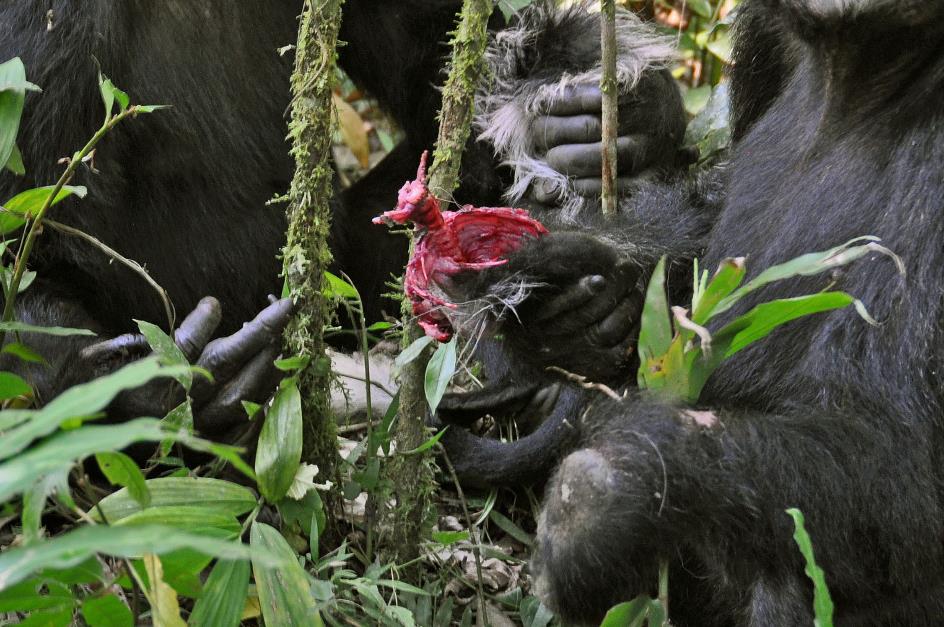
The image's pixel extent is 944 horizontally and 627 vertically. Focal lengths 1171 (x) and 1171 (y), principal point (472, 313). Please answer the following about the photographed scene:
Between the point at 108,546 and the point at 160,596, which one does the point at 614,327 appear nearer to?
the point at 160,596

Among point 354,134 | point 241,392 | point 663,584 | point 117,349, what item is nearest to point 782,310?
point 663,584

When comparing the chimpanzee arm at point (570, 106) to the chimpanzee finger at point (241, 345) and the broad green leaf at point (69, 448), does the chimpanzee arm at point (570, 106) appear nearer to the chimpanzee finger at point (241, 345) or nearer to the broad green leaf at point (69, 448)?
the chimpanzee finger at point (241, 345)

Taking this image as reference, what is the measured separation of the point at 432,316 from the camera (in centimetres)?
246

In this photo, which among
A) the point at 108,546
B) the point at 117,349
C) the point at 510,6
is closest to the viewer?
the point at 108,546

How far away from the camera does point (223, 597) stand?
198cm

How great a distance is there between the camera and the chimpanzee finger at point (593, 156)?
10.8 ft

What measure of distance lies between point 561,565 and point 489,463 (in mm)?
1104

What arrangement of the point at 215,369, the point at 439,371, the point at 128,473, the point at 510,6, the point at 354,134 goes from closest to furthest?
the point at 128,473 → the point at 439,371 → the point at 215,369 → the point at 510,6 → the point at 354,134

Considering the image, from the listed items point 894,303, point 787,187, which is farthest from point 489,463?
point 894,303

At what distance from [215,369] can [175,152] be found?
0.89 meters

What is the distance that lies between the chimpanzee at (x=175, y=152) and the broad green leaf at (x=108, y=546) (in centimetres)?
151

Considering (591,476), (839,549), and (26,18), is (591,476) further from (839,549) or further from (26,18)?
(26,18)

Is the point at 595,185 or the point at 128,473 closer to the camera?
the point at 128,473

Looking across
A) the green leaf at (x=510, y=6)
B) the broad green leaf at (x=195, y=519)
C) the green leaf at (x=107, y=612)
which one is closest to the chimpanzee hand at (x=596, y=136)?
the green leaf at (x=510, y=6)
